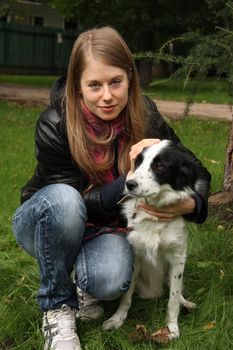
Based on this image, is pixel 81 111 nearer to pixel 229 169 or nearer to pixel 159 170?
pixel 159 170

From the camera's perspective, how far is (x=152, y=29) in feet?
61.4

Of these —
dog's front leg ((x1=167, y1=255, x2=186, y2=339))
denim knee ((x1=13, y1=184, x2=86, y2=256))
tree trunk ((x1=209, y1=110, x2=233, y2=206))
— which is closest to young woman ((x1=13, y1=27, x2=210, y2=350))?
denim knee ((x1=13, y1=184, x2=86, y2=256))

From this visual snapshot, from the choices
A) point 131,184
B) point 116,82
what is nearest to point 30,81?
point 116,82

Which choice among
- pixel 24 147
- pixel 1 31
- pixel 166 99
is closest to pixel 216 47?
pixel 24 147

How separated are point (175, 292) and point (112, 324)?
14.8 inches

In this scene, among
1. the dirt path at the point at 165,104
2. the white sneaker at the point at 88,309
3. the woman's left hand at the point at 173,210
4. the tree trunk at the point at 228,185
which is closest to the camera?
the woman's left hand at the point at 173,210

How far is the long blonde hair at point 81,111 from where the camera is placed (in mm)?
2914

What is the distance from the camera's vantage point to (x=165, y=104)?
15.0m

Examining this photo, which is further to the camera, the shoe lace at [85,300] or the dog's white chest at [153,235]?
the shoe lace at [85,300]

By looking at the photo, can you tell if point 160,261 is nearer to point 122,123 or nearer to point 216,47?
point 122,123

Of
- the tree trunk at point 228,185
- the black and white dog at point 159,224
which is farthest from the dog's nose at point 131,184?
the tree trunk at point 228,185

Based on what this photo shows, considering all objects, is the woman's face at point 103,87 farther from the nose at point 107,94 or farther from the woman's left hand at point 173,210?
the woman's left hand at point 173,210

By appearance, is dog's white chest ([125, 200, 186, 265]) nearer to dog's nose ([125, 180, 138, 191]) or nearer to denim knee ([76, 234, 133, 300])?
denim knee ([76, 234, 133, 300])

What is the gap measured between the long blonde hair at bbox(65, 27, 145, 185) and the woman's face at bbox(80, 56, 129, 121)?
3 centimetres
